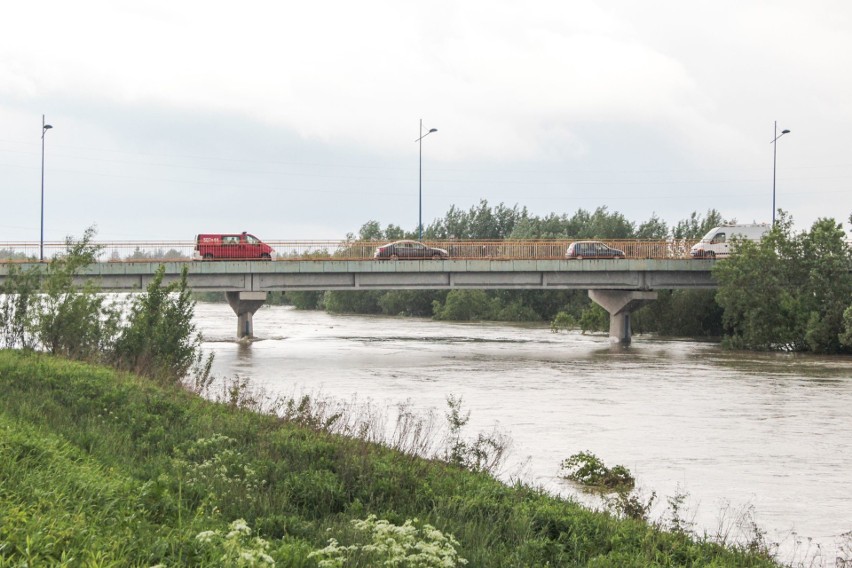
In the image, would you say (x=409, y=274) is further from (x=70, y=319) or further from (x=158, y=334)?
(x=70, y=319)

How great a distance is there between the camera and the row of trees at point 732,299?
55.3 metres

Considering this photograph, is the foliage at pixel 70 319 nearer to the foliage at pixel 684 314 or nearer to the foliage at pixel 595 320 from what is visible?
the foliage at pixel 684 314

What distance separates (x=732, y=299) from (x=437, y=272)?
19166mm

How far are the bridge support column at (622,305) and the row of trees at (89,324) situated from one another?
39881 millimetres

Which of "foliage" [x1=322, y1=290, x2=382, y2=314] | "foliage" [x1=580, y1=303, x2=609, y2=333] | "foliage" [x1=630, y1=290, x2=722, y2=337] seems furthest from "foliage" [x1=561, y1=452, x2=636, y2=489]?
"foliage" [x1=322, y1=290, x2=382, y2=314]

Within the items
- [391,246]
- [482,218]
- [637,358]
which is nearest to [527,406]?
[637,358]

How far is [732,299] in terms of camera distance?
191ft

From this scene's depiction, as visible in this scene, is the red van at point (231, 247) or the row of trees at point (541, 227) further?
the row of trees at point (541, 227)

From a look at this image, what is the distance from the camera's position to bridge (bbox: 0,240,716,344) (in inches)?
2174

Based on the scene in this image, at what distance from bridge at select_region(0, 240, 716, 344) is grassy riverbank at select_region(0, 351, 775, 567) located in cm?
3956

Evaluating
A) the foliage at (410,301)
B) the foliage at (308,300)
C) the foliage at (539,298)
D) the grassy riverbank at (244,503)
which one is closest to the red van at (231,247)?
the foliage at (539,298)

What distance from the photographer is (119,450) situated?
40.1 feet

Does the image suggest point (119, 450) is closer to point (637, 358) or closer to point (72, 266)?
point (72, 266)

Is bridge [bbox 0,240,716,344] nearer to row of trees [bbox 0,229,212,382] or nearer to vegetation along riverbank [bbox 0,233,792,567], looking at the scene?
row of trees [bbox 0,229,212,382]
